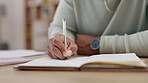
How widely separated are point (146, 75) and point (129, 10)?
587 mm

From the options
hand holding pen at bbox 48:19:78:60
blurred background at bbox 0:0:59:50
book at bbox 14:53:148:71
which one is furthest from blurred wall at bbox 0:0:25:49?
book at bbox 14:53:148:71

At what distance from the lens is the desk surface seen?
52 cm

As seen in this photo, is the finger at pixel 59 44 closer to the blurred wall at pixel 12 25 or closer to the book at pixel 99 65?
the book at pixel 99 65

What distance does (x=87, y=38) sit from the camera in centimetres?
109

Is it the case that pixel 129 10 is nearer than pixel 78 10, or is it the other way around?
pixel 129 10

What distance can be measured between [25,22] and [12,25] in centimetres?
47

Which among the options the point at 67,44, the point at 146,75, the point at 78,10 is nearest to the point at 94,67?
the point at 146,75

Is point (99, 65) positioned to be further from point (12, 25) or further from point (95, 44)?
point (12, 25)

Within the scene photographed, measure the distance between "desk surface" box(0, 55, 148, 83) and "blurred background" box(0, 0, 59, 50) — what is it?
3794mm

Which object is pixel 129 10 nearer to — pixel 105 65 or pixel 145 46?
pixel 145 46

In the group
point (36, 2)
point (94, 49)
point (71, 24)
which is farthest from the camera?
point (36, 2)

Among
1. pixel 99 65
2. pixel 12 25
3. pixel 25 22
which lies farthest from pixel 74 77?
pixel 12 25

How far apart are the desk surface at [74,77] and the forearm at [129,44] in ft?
1.10

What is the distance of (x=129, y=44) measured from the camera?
0.90 meters
